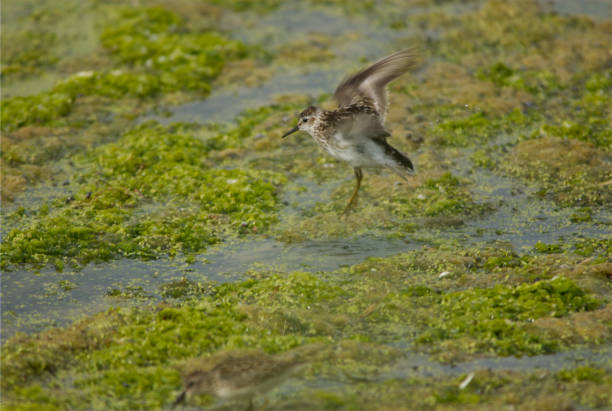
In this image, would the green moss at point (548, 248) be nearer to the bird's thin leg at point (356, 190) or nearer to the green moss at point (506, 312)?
the green moss at point (506, 312)

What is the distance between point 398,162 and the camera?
8.09 metres

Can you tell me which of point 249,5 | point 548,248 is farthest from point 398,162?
point 249,5

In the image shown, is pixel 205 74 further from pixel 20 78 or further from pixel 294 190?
pixel 294 190

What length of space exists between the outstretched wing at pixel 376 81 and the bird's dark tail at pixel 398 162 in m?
0.60

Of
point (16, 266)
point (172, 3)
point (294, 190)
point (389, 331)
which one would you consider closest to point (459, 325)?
point (389, 331)

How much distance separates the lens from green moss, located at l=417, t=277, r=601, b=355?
639 cm

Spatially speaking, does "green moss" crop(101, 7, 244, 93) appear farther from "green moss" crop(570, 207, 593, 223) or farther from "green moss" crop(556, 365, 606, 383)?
"green moss" crop(556, 365, 606, 383)

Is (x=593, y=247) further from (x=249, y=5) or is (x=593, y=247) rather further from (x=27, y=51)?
(x=27, y=51)

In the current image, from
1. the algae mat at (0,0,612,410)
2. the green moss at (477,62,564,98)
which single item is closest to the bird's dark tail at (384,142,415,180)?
the algae mat at (0,0,612,410)

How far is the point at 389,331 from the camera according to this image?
6.73 meters

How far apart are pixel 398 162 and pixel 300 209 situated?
1.62 m

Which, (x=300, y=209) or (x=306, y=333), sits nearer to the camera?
(x=306, y=333)

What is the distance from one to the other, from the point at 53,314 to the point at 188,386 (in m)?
2.08

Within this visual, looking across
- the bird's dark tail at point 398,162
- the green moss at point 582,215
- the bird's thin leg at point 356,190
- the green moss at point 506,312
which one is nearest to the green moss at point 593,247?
the green moss at point 582,215
